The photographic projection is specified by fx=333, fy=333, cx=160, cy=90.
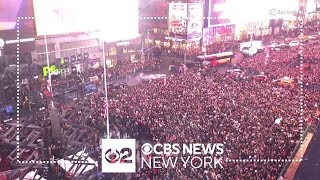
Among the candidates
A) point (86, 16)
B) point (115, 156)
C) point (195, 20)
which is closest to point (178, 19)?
point (195, 20)

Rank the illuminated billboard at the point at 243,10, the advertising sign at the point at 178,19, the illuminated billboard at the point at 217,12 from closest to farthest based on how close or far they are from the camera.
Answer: the advertising sign at the point at 178,19, the illuminated billboard at the point at 217,12, the illuminated billboard at the point at 243,10

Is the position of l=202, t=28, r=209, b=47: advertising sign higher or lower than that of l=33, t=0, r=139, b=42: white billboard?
lower

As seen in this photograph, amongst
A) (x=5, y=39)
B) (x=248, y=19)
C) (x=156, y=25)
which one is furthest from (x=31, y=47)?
(x=248, y=19)

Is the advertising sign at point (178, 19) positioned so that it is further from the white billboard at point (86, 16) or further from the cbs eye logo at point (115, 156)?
the cbs eye logo at point (115, 156)

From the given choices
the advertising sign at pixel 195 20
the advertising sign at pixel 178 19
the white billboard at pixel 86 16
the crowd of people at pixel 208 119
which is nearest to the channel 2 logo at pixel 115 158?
the crowd of people at pixel 208 119

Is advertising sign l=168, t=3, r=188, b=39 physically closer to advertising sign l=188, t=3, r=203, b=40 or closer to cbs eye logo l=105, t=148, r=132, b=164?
advertising sign l=188, t=3, r=203, b=40

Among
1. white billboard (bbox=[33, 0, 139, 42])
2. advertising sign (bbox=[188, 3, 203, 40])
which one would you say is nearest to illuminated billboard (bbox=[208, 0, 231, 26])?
advertising sign (bbox=[188, 3, 203, 40])
